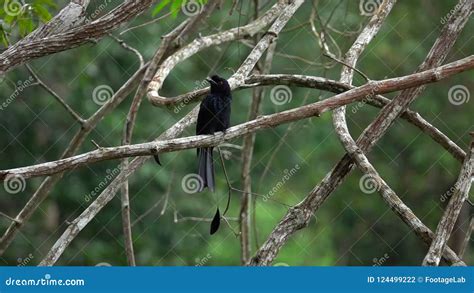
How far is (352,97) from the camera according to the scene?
3736mm

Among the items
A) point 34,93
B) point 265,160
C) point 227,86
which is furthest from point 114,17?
point 265,160

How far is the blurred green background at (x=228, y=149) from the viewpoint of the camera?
332 inches

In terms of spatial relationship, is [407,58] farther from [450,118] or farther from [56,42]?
[56,42]

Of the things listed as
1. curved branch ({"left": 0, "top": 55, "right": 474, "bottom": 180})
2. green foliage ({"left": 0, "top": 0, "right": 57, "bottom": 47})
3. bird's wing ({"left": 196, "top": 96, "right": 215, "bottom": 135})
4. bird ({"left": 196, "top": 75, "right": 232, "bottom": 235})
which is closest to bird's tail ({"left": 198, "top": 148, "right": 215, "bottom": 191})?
bird ({"left": 196, "top": 75, "right": 232, "bottom": 235})

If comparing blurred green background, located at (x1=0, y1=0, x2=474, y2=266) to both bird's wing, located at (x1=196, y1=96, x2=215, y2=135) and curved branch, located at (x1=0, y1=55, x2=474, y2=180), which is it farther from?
curved branch, located at (x1=0, y1=55, x2=474, y2=180)

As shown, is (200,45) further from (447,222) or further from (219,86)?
(447,222)

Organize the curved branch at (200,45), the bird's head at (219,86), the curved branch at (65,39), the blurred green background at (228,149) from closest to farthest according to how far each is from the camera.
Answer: the curved branch at (65,39)
the curved branch at (200,45)
the bird's head at (219,86)
the blurred green background at (228,149)

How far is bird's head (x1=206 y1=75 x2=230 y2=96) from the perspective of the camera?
458cm

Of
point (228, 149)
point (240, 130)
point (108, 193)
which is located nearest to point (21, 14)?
point (108, 193)

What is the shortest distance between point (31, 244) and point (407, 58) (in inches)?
190

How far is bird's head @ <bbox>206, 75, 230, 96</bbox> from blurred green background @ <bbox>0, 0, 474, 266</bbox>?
8.39 ft

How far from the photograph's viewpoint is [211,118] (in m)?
4.53

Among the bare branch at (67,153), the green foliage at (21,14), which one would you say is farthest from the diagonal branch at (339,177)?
the green foliage at (21,14)

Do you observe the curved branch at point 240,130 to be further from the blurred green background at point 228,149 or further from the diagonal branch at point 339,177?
the blurred green background at point 228,149
